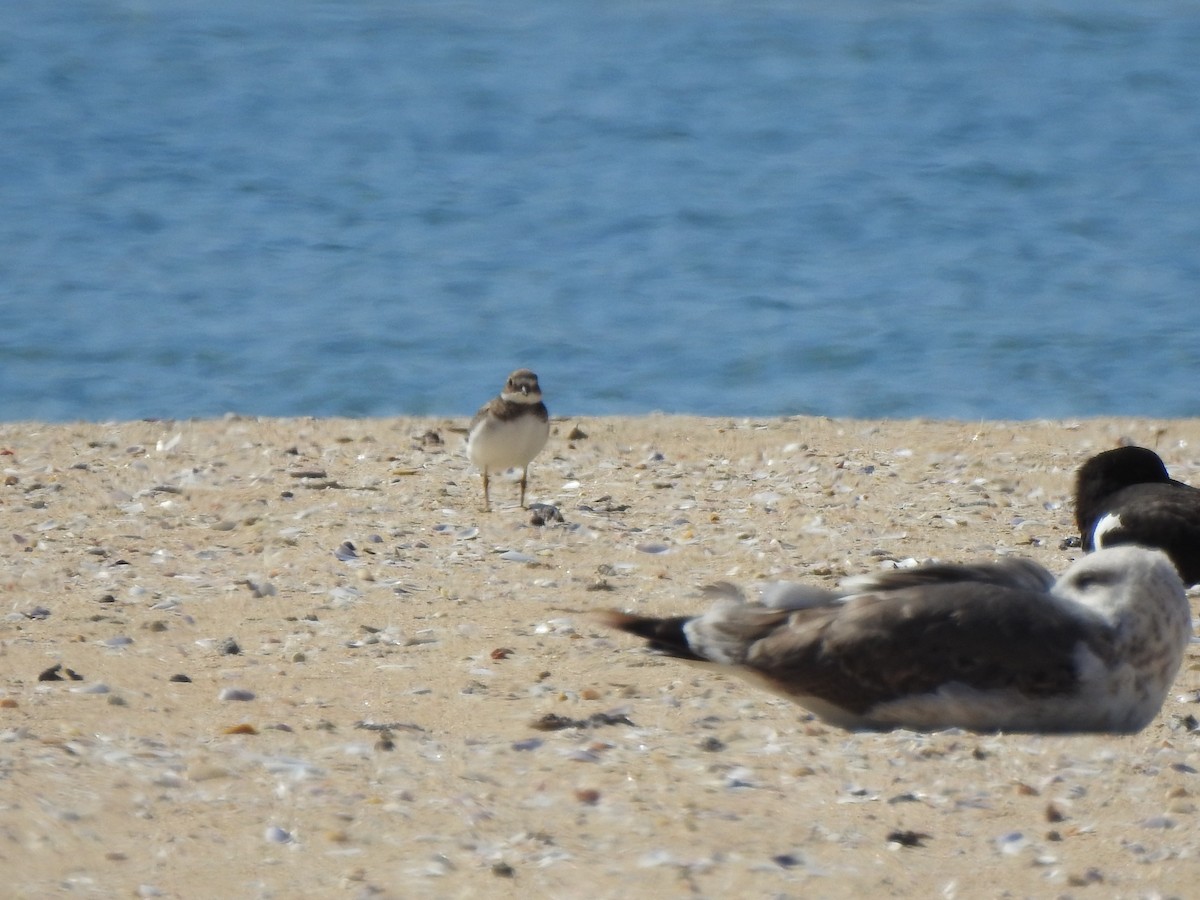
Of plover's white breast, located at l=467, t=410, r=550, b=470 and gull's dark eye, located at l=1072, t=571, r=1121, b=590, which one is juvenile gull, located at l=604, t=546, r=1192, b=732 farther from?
plover's white breast, located at l=467, t=410, r=550, b=470

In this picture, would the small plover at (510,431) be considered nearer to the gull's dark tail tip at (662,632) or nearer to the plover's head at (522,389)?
the plover's head at (522,389)

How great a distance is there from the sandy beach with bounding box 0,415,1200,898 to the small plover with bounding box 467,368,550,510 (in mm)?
199

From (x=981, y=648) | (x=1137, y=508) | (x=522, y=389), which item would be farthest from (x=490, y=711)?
(x=522, y=389)

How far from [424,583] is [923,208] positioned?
1558 centimetres

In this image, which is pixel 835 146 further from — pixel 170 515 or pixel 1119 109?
pixel 170 515

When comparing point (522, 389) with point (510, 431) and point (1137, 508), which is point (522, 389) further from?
point (1137, 508)

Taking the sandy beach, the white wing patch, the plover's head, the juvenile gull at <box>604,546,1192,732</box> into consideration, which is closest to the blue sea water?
the plover's head

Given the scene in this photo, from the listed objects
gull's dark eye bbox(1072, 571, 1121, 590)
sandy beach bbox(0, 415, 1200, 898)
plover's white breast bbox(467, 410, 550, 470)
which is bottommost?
sandy beach bbox(0, 415, 1200, 898)

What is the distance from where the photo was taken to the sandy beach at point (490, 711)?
356 cm

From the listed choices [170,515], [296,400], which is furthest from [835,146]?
[170,515]

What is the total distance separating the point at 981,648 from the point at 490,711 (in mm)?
1301

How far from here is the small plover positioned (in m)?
7.60

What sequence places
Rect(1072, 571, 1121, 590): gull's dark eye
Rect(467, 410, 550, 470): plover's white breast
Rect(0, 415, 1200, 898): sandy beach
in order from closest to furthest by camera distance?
Rect(0, 415, 1200, 898): sandy beach, Rect(1072, 571, 1121, 590): gull's dark eye, Rect(467, 410, 550, 470): plover's white breast

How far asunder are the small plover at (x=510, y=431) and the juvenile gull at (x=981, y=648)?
3052mm
